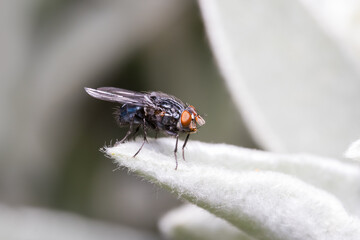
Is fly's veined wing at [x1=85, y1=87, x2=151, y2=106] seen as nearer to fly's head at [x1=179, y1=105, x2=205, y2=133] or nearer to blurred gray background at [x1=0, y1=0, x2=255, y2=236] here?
fly's head at [x1=179, y1=105, x2=205, y2=133]

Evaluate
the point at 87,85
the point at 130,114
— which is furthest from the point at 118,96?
the point at 87,85

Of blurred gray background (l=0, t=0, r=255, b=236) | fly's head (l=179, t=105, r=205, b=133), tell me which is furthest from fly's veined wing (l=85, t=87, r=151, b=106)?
blurred gray background (l=0, t=0, r=255, b=236)

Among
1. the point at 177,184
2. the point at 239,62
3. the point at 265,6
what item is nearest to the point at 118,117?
the point at 239,62

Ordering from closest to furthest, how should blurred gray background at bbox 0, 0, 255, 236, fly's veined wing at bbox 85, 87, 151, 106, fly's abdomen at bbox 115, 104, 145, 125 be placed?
1. fly's veined wing at bbox 85, 87, 151, 106
2. fly's abdomen at bbox 115, 104, 145, 125
3. blurred gray background at bbox 0, 0, 255, 236

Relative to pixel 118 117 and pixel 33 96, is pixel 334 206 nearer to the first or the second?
pixel 118 117

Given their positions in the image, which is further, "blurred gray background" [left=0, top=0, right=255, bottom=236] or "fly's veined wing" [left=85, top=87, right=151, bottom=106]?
"blurred gray background" [left=0, top=0, right=255, bottom=236]

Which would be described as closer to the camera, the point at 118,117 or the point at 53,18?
the point at 118,117

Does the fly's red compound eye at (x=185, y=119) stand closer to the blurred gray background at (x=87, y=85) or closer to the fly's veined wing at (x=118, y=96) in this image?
the fly's veined wing at (x=118, y=96)
